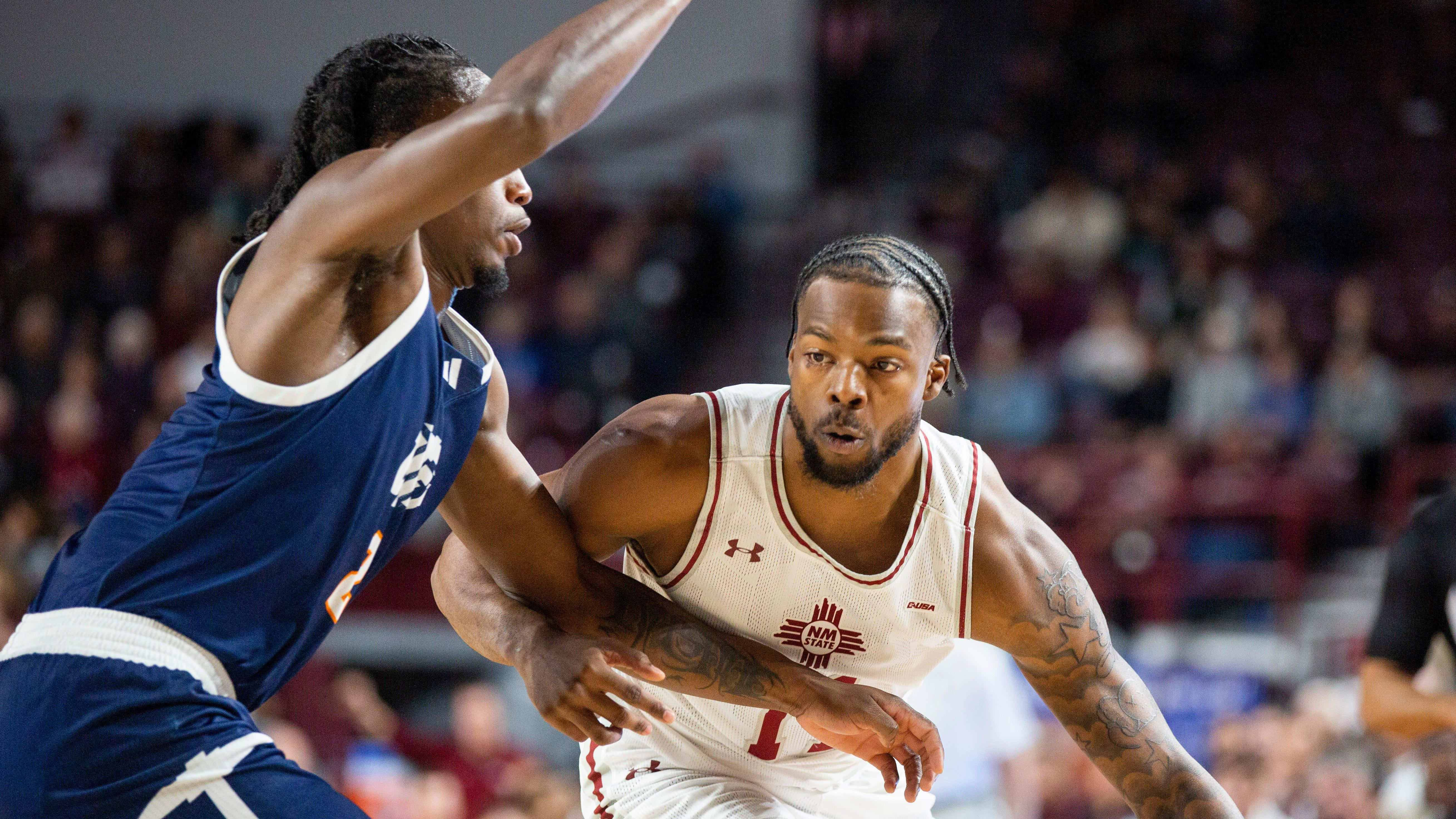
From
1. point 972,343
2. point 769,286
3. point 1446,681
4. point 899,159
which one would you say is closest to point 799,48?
point 899,159

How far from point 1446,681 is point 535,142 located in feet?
10.4

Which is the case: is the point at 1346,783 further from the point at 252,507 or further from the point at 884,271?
the point at 252,507

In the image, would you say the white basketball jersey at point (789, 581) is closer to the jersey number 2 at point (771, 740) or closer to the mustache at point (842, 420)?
the jersey number 2 at point (771, 740)

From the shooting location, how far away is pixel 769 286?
13.7 metres

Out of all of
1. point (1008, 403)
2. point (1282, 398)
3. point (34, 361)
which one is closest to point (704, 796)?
point (1008, 403)

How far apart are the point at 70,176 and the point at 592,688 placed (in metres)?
11.5

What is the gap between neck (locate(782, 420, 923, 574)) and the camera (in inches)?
139

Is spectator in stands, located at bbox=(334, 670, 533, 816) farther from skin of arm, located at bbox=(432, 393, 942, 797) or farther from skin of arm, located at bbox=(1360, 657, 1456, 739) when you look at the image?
skin of arm, located at bbox=(1360, 657, 1456, 739)

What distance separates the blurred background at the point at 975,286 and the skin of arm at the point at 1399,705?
1.44m

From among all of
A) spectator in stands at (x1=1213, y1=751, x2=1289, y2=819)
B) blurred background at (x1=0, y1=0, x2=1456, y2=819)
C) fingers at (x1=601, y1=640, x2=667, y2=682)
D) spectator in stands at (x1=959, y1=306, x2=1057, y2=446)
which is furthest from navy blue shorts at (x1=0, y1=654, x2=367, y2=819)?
spectator in stands at (x1=959, y1=306, x2=1057, y2=446)

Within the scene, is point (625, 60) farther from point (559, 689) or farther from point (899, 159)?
point (899, 159)

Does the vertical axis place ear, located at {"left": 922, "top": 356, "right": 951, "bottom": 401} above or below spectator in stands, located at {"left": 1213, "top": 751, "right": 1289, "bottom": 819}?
above

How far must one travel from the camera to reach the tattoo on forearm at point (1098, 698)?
135 inches

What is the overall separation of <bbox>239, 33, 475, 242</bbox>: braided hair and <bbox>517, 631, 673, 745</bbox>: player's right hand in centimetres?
107
